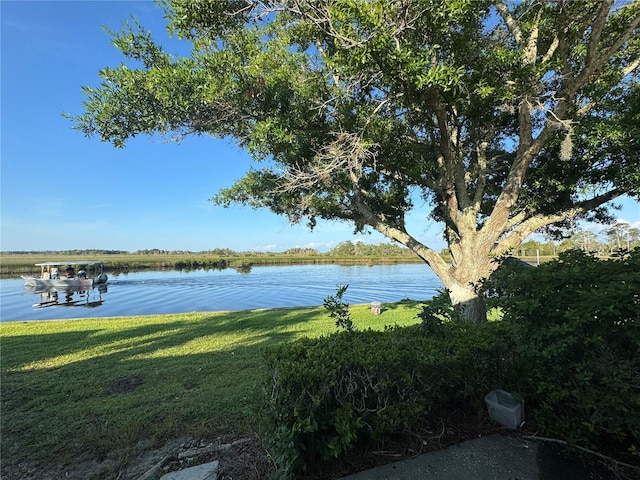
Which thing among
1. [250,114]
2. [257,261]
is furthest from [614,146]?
[257,261]

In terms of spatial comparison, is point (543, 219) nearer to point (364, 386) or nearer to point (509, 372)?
point (509, 372)

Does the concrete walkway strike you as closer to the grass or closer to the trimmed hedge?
the trimmed hedge

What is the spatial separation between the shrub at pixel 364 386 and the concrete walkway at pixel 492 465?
0.22m

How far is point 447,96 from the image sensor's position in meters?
4.71

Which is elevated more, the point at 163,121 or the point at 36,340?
the point at 163,121

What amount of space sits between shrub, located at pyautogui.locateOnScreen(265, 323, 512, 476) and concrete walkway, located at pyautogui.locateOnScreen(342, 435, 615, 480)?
222 millimetres

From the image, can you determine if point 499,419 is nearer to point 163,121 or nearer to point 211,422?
point 211,422

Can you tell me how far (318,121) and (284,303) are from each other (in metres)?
13.7

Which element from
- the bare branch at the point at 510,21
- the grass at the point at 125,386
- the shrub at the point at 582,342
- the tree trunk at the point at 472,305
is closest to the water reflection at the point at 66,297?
the grass at the point at 125,386

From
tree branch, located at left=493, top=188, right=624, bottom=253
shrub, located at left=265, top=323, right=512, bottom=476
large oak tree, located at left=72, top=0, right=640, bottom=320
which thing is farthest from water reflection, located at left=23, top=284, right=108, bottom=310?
tree branch, located at left=493, top=188, right=624, bottom=253

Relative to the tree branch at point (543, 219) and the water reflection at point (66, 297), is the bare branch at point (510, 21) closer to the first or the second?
the tree branch at point (543, 219)

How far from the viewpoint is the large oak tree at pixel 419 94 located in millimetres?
4043

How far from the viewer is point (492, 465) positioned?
2.15 meters

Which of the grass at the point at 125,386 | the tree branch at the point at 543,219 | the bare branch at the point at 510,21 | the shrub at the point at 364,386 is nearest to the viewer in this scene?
the shrub at the point at 364,386
